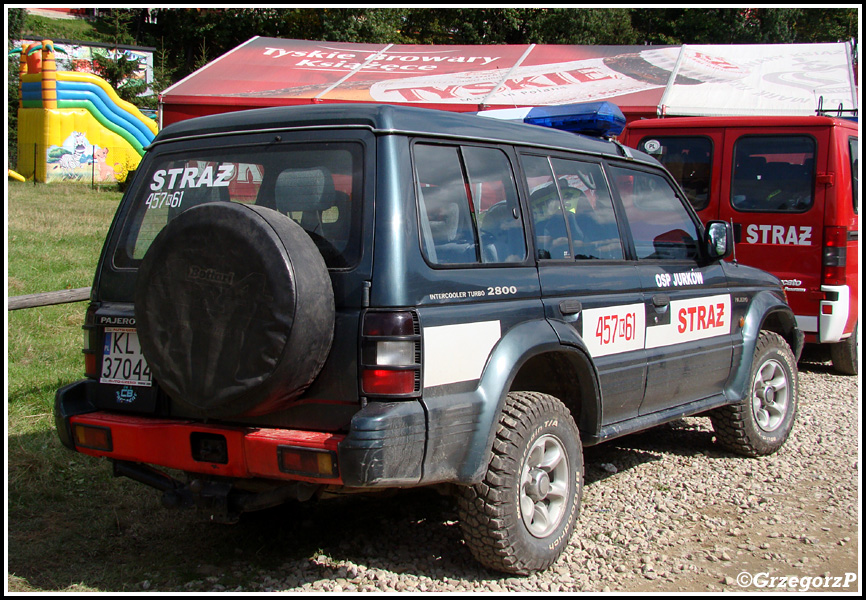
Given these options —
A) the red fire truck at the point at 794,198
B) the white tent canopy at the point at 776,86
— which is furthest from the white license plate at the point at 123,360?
the white tent canopy at the point at 776,86

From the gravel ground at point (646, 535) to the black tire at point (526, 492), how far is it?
159mm

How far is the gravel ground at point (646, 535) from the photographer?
11.5 ft

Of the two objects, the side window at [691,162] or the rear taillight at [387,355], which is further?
the side window at [691,162]

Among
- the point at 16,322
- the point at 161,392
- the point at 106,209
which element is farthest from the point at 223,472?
the point at 106,209

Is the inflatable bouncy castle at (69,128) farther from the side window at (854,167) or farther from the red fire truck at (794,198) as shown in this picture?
the side window at (854,167)

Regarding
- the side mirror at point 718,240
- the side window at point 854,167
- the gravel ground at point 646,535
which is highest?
the side window at point 854,167

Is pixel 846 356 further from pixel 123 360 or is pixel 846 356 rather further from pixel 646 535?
pixel 123 360

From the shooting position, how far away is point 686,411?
4.69 m

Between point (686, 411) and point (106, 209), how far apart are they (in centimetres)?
1481

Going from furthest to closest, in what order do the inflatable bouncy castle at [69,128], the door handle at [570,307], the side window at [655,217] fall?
1. the inflatable bouncy castle at [69,128]
2. the side window at [655,217]
3. the door handle at [570,307]

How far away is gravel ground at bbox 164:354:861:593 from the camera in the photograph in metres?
3.50

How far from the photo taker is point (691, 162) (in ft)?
26.6

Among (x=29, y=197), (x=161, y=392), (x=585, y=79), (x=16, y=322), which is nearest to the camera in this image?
(x=161, y=392)

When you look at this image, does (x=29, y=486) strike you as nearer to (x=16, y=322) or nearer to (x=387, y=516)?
(x=387, y=516)
